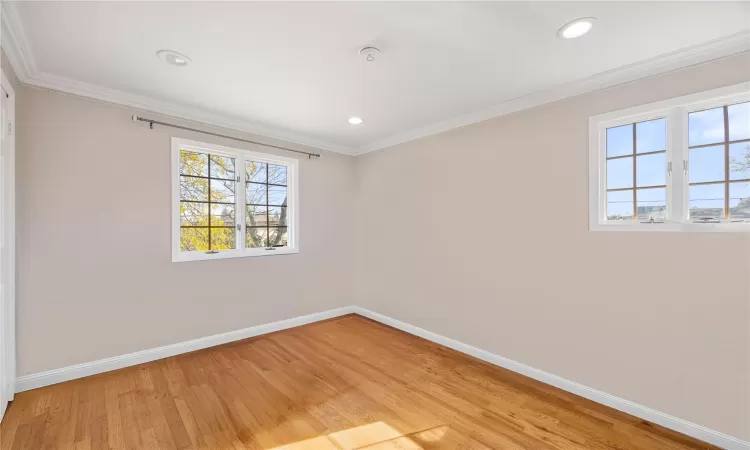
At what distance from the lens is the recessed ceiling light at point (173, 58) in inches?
82.0

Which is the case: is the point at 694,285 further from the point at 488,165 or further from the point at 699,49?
the point at 488,165

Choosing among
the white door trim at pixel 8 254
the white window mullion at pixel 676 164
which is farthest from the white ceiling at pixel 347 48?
the white door trim at pixel 8 254

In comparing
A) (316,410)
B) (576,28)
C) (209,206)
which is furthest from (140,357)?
(576,28)

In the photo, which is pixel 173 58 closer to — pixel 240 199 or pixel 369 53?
pixel 369 53

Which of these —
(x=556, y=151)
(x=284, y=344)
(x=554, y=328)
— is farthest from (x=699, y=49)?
(x=284, y=344)

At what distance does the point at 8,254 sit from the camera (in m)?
2.19

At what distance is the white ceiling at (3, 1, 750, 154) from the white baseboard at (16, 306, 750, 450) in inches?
90.6

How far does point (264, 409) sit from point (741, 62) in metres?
3.81

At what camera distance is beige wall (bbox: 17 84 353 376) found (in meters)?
2.46

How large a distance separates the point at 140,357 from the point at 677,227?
14.5ft

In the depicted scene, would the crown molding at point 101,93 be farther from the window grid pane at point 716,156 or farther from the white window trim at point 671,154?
the window grid pane at point 716,156

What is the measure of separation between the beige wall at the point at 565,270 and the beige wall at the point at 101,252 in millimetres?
2171

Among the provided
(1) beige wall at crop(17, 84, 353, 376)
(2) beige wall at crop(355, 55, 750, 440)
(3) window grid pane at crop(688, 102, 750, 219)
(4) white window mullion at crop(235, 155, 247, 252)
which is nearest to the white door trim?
(1) beige wall at crop(17, 84, 353, 376)

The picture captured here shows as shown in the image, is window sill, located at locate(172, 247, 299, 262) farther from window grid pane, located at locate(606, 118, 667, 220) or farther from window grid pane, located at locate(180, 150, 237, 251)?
window grid pane, located at locate(606, 118, 667, 220)
